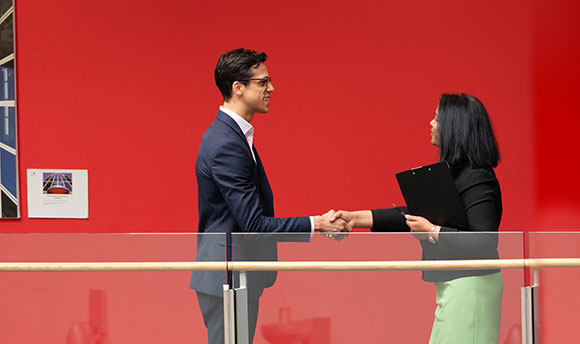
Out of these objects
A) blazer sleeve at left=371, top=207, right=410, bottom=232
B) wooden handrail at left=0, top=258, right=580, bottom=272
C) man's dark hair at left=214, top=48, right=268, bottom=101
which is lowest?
wooden handrail at left=0, top=258, right=580, bottom=272

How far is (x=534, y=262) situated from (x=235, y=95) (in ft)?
3.75

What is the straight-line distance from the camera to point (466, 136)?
6.85ft

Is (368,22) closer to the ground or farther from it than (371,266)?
farther from it

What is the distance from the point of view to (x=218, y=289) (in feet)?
6.38

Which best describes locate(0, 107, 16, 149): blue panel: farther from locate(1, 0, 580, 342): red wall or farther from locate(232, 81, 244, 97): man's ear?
locate(232, 81, 244, 97): man's ear

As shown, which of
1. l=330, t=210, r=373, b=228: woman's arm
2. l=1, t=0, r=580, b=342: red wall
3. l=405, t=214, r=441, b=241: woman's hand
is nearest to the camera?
l=405, t=214, r=441, b=241: woman's hand

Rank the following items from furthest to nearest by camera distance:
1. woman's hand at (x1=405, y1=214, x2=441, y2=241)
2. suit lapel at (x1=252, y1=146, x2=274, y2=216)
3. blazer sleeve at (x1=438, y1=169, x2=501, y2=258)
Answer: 1. suit lapel at (x1=252, y1=146, x2=274, y2=216)
2. woman's hand at (x1=405, y1=214, x2=441, y2=241)
3. blazer sleeve at (x1=438, y1=169, x2=501, y2=258)

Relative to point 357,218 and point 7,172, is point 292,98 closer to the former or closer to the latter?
point 357,218

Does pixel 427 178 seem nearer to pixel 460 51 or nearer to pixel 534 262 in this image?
pixel 534 262

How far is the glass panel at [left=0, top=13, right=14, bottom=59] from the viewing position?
341cm

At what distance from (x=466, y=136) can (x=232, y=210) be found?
2.68ft

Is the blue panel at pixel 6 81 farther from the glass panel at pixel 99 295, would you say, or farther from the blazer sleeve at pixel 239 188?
the blazer sleeve at pixel 239 188

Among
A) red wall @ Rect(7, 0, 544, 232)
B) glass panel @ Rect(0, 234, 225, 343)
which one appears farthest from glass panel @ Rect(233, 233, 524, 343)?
red wall @ Rect(7, 0, 544, 232)

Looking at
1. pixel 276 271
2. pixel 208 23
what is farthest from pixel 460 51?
pixel 276 271
